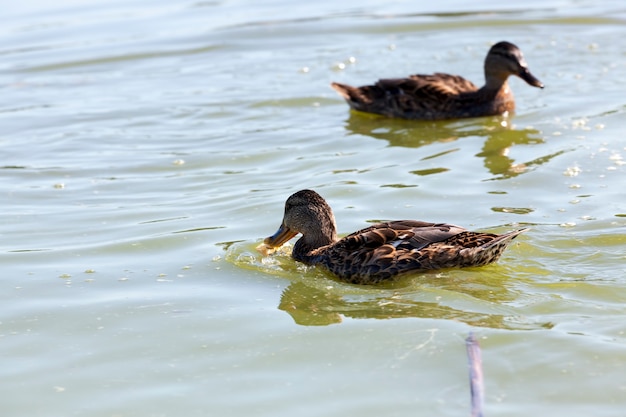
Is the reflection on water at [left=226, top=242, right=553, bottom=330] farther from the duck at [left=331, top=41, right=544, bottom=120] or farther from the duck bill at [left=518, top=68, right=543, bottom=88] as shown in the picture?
the duck bill at [left=518, top=68, right=543, bottom=88]

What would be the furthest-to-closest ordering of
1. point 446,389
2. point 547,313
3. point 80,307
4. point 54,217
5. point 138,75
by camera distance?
1. point 138,75
2. point 54,217
3. point 80,307
4. point 547,313
5. point 446,389

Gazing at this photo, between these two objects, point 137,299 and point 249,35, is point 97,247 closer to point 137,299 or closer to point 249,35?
point 137,299

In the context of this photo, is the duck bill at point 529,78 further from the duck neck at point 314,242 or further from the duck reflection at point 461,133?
the duck neck at point 314,242

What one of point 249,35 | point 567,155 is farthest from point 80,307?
point 249,35

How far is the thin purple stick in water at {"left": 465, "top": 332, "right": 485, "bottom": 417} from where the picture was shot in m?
5.96

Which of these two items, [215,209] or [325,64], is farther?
[325,64]

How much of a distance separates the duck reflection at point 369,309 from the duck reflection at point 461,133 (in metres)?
3.58

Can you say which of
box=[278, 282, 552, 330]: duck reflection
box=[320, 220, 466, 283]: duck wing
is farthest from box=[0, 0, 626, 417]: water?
box=[320, 220, 466, 283]: duck wing

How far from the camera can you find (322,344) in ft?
23.1

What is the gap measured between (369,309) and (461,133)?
5.67 m

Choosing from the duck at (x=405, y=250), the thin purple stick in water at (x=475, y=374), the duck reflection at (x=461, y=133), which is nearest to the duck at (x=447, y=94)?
the duck reflection at (x=461, y=133)

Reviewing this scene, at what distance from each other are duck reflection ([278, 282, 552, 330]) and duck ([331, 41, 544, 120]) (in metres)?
5.75

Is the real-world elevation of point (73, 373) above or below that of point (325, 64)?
below

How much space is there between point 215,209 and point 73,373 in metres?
3.59
